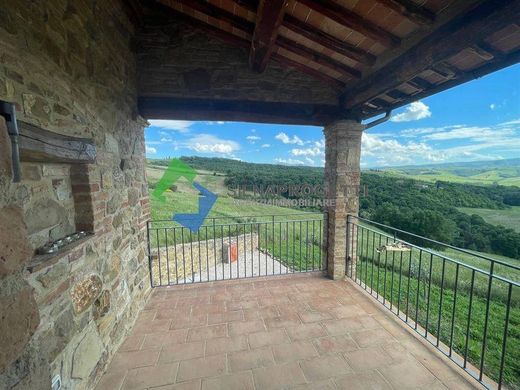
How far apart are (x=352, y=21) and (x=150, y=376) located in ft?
10.6

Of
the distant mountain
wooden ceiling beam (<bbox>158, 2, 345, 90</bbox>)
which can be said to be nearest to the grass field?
the distant mountain

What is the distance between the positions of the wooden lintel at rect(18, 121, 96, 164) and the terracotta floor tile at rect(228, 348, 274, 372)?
2.01m

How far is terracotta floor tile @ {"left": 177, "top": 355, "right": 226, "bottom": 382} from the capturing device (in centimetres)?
185

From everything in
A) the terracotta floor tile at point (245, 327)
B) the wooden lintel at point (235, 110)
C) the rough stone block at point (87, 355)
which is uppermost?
the wooden lintel at point (235, 110)

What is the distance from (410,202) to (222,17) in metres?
14.2

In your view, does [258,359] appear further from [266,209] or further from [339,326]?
[266,209]

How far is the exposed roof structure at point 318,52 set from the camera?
62.2 inches

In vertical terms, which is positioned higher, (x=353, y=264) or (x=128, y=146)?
(x=128, y=146)

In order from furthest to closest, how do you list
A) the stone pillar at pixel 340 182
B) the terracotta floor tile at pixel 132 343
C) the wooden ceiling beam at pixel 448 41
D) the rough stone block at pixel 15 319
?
the stone pillar at pixel 340 182 < the terracotta floor tile at pixel 132 343 < the wooden ceiling beam at pixel 448 41 < the rough stone block at pixel 15 319

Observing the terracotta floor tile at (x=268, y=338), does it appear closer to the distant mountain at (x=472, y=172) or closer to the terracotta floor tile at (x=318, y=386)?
the terracotta floor tile at (x=318, y=386)

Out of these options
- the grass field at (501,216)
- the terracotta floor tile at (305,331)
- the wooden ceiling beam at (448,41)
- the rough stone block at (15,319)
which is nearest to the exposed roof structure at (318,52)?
the wooden ceiling beam at (448,41)

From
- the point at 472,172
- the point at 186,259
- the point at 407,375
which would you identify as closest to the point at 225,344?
the point at 407,375

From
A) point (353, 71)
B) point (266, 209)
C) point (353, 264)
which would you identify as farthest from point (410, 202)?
point (353, 71)

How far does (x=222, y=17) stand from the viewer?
2326mm
